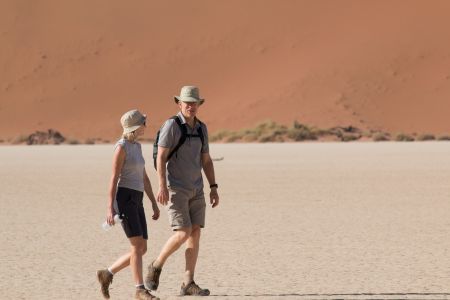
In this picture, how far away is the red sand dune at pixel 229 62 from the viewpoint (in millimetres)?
73688

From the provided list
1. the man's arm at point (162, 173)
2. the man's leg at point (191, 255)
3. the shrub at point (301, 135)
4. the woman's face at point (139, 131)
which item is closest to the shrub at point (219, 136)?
the shrub at point (301, 135)

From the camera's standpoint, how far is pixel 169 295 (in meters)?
→ 7.45

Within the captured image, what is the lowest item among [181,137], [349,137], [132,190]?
[132,190]

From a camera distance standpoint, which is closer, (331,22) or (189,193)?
(189,193)

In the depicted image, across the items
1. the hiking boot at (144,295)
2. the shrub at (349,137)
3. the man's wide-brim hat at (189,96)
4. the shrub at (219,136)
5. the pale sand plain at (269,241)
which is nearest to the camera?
the hiking boot at (144,295)

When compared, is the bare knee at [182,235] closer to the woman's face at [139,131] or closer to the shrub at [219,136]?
the woman's face at [139,131]

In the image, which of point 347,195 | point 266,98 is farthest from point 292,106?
point 347,195

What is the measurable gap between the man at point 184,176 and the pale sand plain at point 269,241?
0.28 metres

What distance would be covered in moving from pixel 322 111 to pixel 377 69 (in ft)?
24.6

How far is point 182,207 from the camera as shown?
23.8 ft

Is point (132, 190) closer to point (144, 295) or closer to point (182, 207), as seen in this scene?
point (182, 207)

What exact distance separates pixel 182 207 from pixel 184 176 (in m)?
0.22

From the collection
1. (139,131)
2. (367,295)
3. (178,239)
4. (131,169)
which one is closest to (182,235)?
(178,239)

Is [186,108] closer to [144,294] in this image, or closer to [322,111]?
[144,294]
